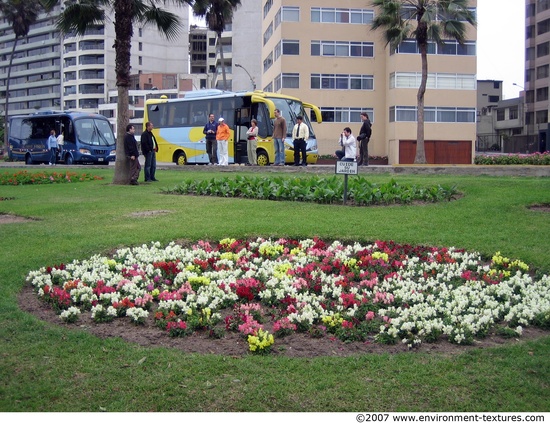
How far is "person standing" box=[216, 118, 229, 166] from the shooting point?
2602 centimetres

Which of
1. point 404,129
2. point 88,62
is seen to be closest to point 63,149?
point 404,129

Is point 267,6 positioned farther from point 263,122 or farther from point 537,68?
point 263,122

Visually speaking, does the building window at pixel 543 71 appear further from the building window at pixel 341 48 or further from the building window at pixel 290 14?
the building window at pixel 290 14

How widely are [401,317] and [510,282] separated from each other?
6.20 ft

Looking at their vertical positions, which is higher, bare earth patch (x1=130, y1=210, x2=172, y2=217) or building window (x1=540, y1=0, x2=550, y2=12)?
building window (x1=540, y1=0, x2=550, y2=12)

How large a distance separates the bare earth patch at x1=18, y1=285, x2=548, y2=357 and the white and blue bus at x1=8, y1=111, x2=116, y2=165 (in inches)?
1314

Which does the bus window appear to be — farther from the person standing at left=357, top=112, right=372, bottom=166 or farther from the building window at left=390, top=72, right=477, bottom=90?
the building window at left=390, top=72, right=477, bottom=90

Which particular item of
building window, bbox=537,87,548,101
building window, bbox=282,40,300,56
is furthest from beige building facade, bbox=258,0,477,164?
building window, bbox=537,87,548,101

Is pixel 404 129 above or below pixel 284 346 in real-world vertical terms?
above

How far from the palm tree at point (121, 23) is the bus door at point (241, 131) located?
368 inches

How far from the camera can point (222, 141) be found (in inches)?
1040

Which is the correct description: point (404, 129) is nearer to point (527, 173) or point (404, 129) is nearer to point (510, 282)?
point (527, 173)

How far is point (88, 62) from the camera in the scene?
4013 inches

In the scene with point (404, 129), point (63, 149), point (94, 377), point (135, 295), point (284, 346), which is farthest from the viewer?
point (404, 129)
